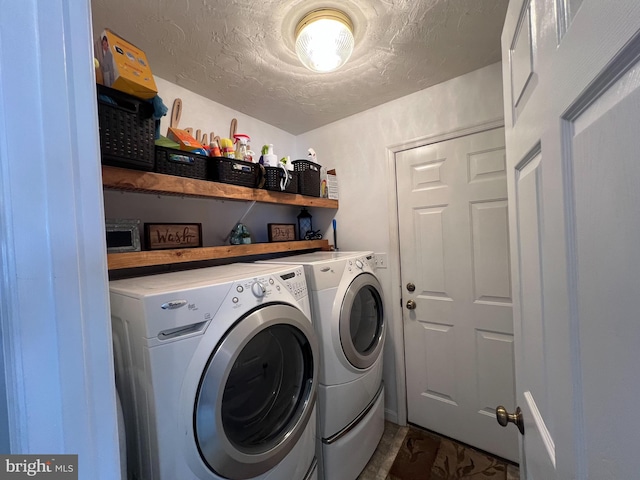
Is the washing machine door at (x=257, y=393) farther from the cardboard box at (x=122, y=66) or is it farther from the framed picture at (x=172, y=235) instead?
the cardboard box at (x=122, y=66)

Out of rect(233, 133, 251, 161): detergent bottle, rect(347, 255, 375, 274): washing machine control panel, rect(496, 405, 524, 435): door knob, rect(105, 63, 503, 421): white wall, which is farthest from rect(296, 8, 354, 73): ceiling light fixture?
rect(496, 405, 524, 435): door knob

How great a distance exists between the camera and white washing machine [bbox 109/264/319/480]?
689 millimetres

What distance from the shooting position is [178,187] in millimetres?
1098

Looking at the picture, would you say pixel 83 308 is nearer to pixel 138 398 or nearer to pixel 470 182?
pixel 138 398

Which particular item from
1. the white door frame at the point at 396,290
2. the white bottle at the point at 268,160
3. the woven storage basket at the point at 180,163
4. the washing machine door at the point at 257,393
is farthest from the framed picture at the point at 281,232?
the washing machine door at the point at 257,393

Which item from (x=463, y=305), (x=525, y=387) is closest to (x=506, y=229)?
(x=463, y=305)

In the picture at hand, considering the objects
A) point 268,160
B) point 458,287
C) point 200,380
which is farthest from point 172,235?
point 458,287

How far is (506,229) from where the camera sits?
1410mm

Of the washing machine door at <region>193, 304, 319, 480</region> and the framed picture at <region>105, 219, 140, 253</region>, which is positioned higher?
the framed picture at <region>105, 219, 140, 253</region>

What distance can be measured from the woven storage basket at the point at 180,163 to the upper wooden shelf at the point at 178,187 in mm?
41

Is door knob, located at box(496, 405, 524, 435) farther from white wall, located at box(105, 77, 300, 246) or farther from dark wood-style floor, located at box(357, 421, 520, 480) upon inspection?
white wall, located at box(105, 77, 300, 246)

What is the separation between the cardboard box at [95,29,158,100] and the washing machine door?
2.90 feet

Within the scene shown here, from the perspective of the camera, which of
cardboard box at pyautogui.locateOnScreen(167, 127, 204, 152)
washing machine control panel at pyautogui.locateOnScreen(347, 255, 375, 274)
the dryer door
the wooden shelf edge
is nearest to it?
the wooden shelf edge

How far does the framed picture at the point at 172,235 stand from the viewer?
1.21 metres
